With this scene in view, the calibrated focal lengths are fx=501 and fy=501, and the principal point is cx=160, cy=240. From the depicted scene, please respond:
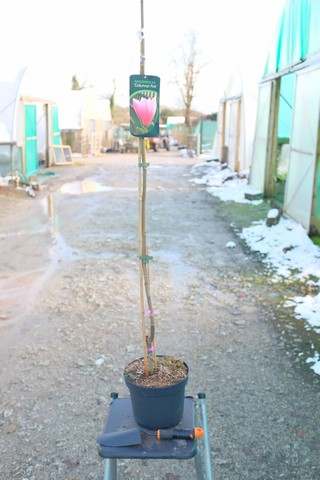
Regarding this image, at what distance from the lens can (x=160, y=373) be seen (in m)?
2.43

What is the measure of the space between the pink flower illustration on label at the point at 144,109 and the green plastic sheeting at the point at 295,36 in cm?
639

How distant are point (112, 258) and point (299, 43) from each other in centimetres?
518

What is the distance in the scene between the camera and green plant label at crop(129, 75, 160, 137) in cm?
227

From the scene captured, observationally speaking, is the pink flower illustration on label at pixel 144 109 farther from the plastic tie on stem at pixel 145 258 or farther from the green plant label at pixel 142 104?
the plastic tie on stem at pixel 145 258

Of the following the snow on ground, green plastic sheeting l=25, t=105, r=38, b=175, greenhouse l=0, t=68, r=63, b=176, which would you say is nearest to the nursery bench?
the snow on ground

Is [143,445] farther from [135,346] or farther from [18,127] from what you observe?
[18,127]

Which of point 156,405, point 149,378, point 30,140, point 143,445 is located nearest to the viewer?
point 143,445

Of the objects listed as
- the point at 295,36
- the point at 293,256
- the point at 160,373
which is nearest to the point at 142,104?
the point at 160,373

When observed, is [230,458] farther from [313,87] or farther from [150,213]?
[150,213]

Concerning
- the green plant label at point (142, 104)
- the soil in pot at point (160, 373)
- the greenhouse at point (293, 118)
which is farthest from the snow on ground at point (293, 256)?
the green plant label at point (142, 104)

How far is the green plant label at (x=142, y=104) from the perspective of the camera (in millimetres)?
2271

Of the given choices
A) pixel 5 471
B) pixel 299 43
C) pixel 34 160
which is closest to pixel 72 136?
pixel 34 160

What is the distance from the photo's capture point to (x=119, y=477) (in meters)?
2.82

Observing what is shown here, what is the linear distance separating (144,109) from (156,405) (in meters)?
1.33
